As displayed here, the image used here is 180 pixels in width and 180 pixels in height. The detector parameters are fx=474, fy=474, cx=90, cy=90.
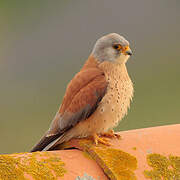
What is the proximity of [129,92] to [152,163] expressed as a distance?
843mm

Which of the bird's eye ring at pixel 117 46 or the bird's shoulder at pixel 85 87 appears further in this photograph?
the bird's eye ring at pixel 117 46

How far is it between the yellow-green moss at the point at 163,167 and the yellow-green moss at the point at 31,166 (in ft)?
1.50

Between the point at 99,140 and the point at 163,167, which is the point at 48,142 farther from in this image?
the point at 163,167

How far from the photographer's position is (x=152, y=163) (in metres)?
2.41

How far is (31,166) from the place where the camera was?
213 cm

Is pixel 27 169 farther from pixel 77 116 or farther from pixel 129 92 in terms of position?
pixel 129 92

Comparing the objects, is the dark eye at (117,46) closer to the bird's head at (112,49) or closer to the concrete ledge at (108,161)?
the bird's head at (112,49)

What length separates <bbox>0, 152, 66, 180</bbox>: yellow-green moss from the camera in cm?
205

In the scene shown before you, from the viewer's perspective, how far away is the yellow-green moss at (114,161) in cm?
227

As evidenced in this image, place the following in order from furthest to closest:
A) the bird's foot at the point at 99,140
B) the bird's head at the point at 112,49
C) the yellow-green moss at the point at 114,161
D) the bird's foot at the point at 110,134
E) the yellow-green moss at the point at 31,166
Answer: the bird's head at the point at 112,49, the bird's foot at the point at 110,134, the bird's foot at the point at 99,140, the yellow-green moss at the point at 114,161, the yellow-green moss at the point at 31,166

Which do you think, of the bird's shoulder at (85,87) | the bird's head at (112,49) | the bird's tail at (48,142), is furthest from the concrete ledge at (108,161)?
the bird's head at (112,49)

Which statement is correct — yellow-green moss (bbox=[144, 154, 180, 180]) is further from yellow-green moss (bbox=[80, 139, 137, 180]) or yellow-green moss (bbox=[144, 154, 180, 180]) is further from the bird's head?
the bird's head

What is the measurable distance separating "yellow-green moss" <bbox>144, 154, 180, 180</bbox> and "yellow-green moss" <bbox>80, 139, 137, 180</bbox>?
87 mm

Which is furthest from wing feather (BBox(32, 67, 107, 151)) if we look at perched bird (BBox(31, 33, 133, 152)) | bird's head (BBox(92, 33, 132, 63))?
bird's head (BBox(92, 33, 132, 63))
